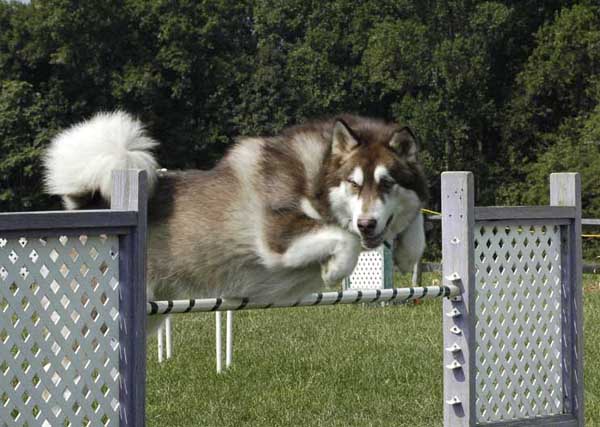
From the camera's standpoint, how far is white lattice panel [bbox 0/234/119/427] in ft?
10.9

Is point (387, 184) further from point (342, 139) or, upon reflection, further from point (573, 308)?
point (573, 308)

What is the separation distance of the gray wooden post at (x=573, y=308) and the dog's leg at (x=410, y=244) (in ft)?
3.33

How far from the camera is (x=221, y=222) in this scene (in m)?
4.46

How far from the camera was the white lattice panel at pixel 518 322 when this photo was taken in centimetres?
476

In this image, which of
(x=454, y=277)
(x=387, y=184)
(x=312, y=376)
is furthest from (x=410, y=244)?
(x=312, y=376)

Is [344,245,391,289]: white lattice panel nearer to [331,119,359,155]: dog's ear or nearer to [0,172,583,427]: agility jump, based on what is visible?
[0,172,583,427]: agility jump

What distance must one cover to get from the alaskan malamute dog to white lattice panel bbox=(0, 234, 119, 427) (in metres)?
0.89

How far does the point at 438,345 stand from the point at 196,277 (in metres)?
4.65

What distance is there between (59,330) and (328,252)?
49.2 inches

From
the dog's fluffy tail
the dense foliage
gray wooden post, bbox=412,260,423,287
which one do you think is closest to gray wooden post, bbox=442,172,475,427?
the dog's fluffy tail

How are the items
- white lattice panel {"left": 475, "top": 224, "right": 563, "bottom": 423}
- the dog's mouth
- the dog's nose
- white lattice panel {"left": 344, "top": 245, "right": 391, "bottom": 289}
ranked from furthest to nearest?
white lattice panel {"left": 344, "top": 245, "right": 391, "bottom": 289}
white lattice panel {"left": 475, "top": 224, "right": 563, "bottom": 423}
the dog's mouth
the dog's nose

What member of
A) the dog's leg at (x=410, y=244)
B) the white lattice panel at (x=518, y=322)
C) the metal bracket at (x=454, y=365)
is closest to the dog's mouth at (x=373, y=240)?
the dog's leg at (x=410, y=244)

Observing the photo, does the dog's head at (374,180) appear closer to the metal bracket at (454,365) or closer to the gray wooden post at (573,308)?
the metal bracket at (454,365)

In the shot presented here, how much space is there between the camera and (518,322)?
4.96m
